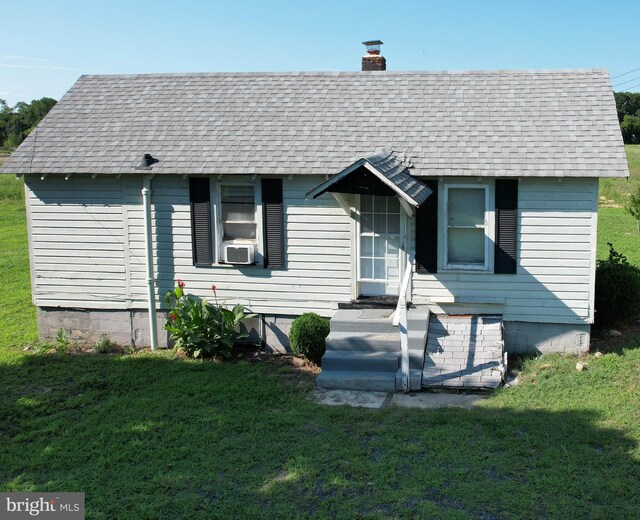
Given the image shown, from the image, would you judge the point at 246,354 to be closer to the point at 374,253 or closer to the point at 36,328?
the point at 374,253

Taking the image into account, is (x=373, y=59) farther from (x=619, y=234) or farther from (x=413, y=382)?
(x=619, y=234)

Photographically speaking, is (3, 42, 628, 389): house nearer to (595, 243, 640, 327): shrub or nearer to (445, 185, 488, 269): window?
(445, 185, 488, 269): window

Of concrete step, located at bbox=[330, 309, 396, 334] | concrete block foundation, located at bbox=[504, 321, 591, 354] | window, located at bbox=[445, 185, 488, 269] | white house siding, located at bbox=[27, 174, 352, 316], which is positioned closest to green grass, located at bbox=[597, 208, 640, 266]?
concrete block foundation, located at bbox=[504, 321, 591, 354]

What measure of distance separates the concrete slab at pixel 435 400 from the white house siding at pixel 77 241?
5642 mm

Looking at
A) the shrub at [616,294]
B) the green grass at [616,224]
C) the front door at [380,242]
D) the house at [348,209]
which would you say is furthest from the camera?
the green grass at [616,224]

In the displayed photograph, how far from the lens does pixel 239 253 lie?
11883 millimetres

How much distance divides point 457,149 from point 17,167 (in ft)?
24.5

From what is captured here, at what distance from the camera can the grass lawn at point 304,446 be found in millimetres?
6629

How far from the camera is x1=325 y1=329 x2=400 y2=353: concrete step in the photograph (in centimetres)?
1062

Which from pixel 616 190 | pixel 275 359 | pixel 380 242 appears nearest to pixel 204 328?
pixel 275 359

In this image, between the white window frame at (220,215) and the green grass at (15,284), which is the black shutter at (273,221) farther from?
the green grass at (15,284)

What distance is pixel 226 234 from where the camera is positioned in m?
12.2

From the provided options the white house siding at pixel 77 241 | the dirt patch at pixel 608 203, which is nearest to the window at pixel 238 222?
the white house siding at pixel 77 241

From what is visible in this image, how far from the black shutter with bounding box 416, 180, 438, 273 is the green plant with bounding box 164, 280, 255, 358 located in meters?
3.08
